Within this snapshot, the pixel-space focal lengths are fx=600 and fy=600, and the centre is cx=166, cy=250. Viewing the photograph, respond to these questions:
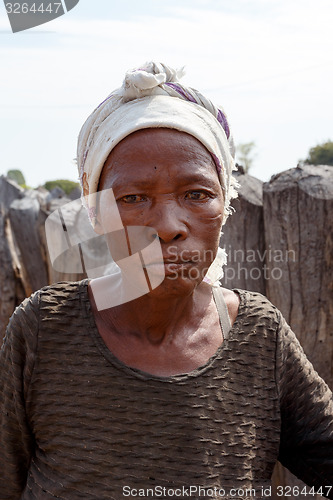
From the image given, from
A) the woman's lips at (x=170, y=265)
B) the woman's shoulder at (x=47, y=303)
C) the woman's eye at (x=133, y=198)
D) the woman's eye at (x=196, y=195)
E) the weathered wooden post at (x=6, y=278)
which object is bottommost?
the weathered wooden post at (x=6, y=278)

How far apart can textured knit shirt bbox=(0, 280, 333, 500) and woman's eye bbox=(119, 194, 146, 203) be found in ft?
1.21

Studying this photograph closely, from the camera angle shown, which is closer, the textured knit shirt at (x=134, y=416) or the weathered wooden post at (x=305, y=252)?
the textured knit shirt at (x=134, y=416)

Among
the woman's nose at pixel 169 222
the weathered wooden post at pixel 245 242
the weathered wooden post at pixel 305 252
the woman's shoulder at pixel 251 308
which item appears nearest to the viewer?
the woman's nose at pixel 169 222

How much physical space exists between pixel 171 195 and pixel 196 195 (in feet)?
0.26

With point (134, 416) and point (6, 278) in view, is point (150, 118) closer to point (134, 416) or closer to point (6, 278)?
point (134, 416)

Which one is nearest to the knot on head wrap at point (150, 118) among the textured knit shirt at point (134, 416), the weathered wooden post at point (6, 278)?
the textured knit shirt at point (134, 416)

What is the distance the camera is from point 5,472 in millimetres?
1784

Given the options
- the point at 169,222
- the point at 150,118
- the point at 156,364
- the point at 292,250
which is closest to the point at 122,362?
the point at 156,364

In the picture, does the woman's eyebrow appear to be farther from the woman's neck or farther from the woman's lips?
the woman's neck

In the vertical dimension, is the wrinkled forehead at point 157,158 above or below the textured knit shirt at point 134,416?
above

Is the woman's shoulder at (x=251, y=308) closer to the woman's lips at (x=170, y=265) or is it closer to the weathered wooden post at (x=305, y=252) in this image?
the woman's lips at (x=170, y=265)

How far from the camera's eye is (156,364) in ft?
5.63

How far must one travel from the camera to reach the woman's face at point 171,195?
5.20 feet

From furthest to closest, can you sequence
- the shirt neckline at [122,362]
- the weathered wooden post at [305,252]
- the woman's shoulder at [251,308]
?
the weathered wooden post at [305,252] < the woman's shoulder at [251,308] < the shirt neckline at [122,362]
